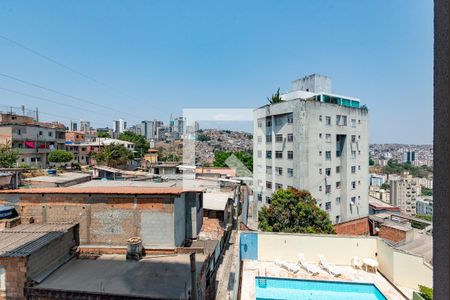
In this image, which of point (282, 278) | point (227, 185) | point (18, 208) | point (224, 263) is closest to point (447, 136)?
point (224, 263)

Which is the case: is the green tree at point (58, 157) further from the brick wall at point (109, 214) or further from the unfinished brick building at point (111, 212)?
the brick wall at point (109, 214)

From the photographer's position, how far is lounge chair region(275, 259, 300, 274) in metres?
12.9

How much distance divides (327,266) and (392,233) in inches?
335

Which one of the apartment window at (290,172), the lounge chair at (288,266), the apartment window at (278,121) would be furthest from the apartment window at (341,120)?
the lounge chair at (288,266)

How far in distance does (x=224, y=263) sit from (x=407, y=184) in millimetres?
69553

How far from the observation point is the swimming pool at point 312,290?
37.8 ft

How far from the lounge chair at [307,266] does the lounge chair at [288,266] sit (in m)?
0.38

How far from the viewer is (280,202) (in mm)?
15930

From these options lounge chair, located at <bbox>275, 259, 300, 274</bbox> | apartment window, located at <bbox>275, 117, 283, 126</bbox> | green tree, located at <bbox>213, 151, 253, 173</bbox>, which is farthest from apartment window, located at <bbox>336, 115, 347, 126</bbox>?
lounge chair, located at <bbox>275, 259, 300, 274</bbox>

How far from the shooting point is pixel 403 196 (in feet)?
199

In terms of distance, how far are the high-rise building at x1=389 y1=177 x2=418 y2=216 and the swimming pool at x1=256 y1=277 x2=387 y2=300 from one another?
59.0 m

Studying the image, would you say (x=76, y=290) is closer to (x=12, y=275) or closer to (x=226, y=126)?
(x=12, y=275)

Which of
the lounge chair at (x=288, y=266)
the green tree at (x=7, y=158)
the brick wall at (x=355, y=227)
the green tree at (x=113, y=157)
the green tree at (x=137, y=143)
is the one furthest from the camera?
the green tree at (x=137, y=143)

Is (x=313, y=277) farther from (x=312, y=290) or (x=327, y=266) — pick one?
(x=327, y=266)
